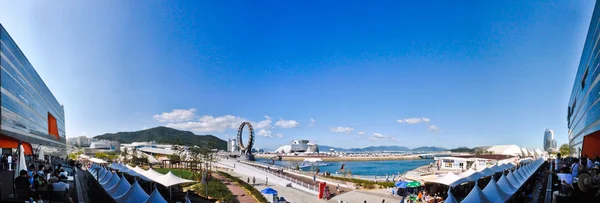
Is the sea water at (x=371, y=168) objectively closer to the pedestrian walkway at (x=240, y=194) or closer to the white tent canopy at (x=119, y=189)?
the pedestrian walkway at (x=240, y=194)

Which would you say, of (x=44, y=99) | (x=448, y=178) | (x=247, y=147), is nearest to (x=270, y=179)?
(x=448, y=178)

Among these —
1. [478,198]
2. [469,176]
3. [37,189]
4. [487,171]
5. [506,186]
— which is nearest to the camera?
[37,189]

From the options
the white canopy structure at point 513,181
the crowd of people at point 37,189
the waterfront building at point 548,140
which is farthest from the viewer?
the waterfront building at point 548,140

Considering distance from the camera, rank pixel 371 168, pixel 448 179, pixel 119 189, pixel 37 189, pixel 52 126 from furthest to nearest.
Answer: pixel 371 168
pixel 52 126
pixel 448 179
pixel 119 189
pixel 37 189

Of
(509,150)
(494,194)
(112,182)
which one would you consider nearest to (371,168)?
(509,150)

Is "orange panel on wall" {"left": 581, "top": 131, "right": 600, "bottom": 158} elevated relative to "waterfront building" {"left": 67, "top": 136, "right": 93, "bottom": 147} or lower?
elevated

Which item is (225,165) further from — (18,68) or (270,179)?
(18,68)

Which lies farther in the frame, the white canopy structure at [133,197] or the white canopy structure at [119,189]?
the white canopy structure at [119,189]

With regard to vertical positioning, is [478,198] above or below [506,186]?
above

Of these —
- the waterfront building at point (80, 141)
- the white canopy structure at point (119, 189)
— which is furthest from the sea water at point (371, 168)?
the waterfront building at point (80, 141)

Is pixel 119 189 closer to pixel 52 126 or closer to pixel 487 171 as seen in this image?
pixel 487 171

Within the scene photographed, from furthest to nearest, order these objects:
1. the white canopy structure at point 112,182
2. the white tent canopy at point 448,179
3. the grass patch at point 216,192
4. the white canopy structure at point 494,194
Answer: the grass patch at point 216,192 → the white tent canopy at point 448,179 → the white canopy structure at point 112,182 → the white canopy structure at point 494,194

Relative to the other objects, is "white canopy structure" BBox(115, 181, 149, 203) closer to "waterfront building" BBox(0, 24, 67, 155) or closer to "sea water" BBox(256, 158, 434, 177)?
"waterfront building" BBox(0, 24, 67, 155)

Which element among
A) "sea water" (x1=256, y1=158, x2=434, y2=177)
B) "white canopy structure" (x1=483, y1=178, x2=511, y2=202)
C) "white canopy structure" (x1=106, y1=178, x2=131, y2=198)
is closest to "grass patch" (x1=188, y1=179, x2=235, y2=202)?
"white canopy structure" (x1=106, y1=178, x2=131, y2=198)
